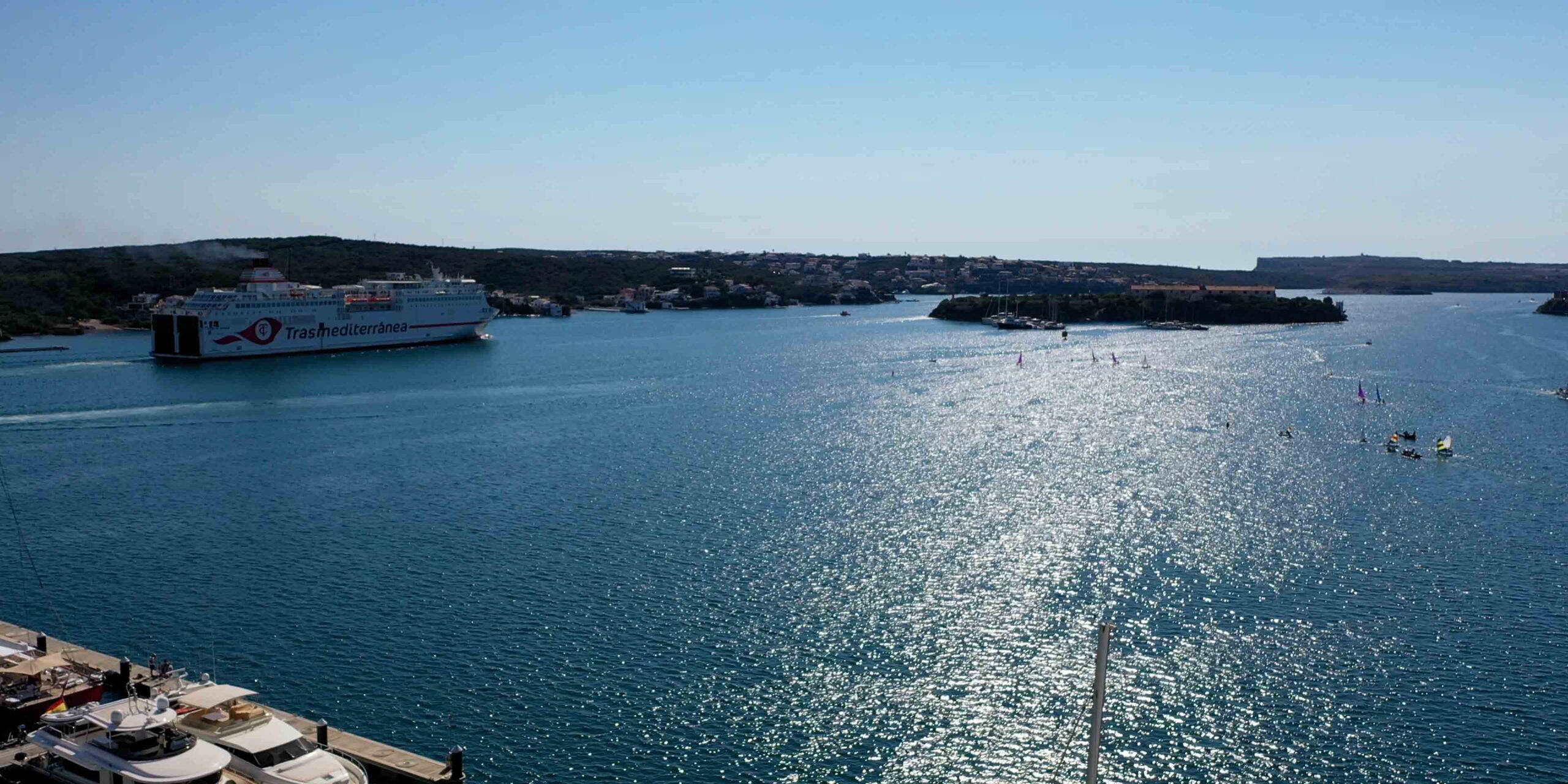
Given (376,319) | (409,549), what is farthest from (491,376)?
(409,549)

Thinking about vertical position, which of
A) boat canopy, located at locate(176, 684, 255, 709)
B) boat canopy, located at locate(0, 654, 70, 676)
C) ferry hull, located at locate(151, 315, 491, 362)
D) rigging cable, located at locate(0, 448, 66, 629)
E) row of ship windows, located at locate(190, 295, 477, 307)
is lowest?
rigging cable, located at locate(0, 448, 66, 629)

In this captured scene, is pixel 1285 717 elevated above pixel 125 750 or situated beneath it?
situated beneath

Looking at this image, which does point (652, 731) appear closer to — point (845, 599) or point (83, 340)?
point (845, 599)

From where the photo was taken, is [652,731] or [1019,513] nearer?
[652,731]

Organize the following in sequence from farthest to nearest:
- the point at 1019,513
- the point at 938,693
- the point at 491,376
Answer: the point at 491,376 → the point at 1019,513 → the point at 938,693

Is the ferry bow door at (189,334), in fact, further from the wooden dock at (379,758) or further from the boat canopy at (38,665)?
the wooden dock at (379,758)

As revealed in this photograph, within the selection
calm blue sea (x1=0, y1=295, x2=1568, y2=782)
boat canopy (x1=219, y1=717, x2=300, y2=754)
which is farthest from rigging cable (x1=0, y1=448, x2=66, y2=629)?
boat canopy (x1=219, y1=717, x2=300, y2=754)

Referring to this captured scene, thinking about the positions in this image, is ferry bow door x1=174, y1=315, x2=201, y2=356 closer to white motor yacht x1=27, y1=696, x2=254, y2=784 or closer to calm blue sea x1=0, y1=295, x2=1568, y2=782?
calm blue sea x1=0, y1=295, x2=1568, y2=782
